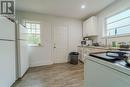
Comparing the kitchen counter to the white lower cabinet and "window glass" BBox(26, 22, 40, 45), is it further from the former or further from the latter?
"window glass" BBox(26, 22, 40, 45)

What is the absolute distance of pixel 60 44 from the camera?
5.17m

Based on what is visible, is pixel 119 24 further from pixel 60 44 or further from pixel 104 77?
pixel 104 77

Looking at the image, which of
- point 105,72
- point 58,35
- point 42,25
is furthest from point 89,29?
point 105,72

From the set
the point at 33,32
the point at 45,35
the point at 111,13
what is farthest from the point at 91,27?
the point at 33,32

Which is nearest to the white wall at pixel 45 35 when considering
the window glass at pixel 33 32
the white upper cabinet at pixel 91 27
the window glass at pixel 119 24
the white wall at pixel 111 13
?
the window glass at pixel 33 32

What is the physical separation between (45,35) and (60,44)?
3.11 ft

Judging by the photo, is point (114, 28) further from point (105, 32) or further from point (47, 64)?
point (47, 64)

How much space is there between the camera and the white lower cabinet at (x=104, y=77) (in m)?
0.63

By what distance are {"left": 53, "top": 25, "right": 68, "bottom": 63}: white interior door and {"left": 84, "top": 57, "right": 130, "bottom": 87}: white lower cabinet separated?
4.02 metres

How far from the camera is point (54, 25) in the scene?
5016mm

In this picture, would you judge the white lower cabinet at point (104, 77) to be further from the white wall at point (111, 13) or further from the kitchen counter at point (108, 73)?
the white wall at point (111, 13)

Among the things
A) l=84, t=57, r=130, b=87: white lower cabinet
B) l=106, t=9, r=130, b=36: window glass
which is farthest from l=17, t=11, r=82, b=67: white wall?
l=84, t=57, r=130, b=87: white lower cabinet

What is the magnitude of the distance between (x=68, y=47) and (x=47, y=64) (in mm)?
1480

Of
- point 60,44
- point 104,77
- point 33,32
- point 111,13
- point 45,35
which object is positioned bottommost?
point 104,77
